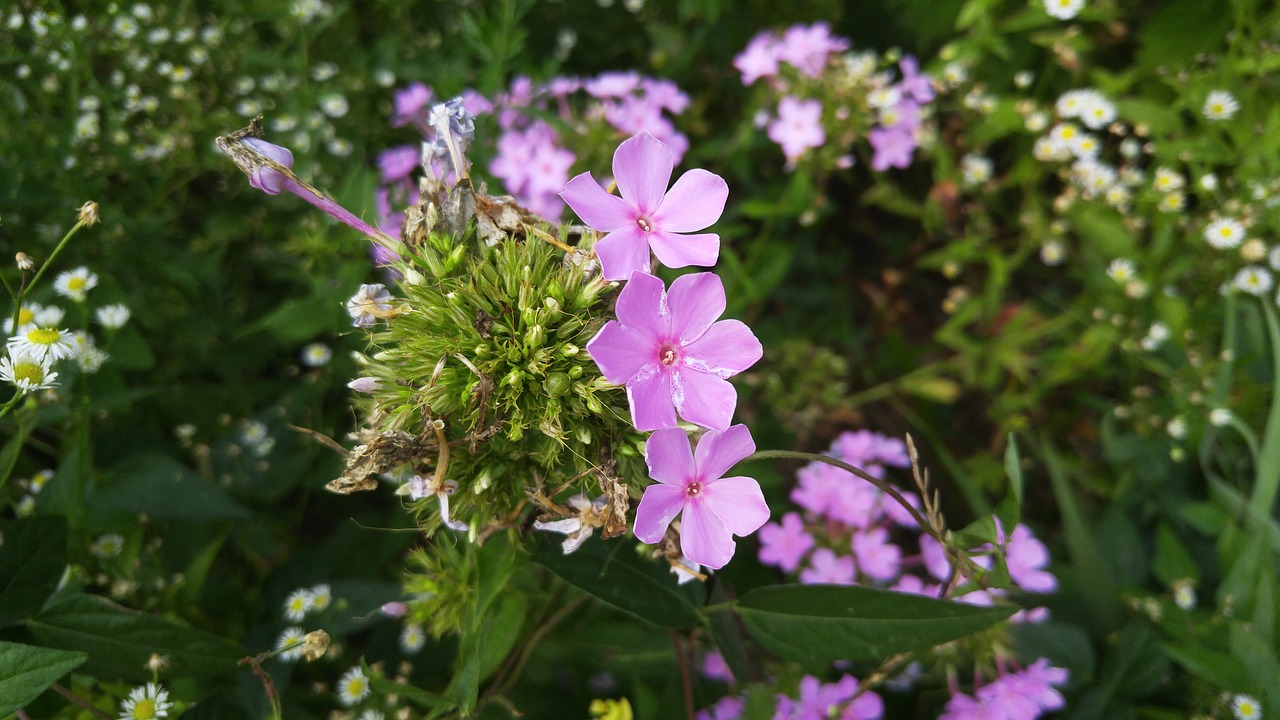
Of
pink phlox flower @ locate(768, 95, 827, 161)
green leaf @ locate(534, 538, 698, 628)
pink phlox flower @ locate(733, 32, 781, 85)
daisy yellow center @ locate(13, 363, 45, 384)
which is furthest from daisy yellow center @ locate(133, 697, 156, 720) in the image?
pink phlox flower @ locate(733, 32, 781, 85)

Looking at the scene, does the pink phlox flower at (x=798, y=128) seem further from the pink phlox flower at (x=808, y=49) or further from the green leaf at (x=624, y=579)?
the green leaf at (x=624, y=579)

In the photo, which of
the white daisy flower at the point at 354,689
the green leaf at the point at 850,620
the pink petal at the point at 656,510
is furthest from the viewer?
the white daisy flower at the point at 354,689

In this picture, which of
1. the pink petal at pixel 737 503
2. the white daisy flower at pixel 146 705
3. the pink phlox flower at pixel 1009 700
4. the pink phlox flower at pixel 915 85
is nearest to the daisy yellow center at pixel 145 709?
the white daisy flower at pixel 146 705

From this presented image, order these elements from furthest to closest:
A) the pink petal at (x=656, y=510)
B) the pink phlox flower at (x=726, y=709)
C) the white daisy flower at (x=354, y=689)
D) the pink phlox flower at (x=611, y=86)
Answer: the pink phlox flower at (x=611, y=86) → the pink phlox flower at (x=726, y=709) → the white daisy flower at (x=354, y=689) → the pink petal at (x=656, y=510)

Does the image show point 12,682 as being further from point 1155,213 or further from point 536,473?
point 1155,213

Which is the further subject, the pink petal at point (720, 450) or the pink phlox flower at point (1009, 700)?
the pink phlox flower at point (1009, 700)

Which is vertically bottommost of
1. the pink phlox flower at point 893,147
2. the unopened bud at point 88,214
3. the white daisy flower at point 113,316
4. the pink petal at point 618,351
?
the pink petal at point 618,351

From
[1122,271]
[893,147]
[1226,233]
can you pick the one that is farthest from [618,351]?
[1226,233]
